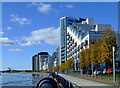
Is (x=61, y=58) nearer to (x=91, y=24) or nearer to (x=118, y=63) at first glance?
(x=91, y=24)

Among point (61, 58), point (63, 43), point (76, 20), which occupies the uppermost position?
point (76, 20)

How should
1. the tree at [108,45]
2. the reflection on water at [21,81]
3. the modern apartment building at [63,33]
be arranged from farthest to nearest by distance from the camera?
the modern apartment building at [63,33] → the reflection on water at [21,81] → the tree at [108,45]

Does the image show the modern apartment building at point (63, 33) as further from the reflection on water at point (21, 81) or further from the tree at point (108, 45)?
the tree at point (108, 45)

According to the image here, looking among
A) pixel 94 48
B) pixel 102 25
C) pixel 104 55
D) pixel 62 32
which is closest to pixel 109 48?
pixel 104 55

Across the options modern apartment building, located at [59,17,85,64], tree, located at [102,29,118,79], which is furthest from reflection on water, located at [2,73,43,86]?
modern apartment building, located at [59,17,85,64]

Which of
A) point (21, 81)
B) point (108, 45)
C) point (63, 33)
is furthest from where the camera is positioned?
point (63, 33)

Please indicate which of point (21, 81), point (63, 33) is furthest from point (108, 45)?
point (63, 33)

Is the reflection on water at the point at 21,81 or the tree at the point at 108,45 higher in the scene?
the tree at the point at 108,45

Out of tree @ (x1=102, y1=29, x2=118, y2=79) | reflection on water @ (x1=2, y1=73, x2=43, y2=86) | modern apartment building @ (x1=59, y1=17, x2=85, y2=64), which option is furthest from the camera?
modern apartment building @ (x1=59, y1=17, x2=85, y2=64)

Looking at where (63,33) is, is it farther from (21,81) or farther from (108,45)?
(108,45)

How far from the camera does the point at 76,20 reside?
155875 mm

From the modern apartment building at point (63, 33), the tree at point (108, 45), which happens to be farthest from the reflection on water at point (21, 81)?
the modern apartment building at point (63, 33)

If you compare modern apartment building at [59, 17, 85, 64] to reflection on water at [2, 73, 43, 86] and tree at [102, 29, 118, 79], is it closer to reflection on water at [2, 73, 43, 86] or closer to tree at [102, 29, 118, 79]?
reflection on water at [2, 73, 43, 86]

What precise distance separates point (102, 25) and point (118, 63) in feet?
88.2
